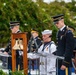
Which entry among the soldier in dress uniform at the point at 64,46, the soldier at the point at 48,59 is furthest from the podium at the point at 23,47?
the soldier in dress uniform at the point at 64,46

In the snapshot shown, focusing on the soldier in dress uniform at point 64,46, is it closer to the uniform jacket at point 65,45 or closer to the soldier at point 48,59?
the uniform jacket at point 65,45

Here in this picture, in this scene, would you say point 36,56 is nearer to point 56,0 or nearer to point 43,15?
point 43,15

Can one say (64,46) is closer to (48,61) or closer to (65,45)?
(65,45)

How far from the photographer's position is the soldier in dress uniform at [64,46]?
5.66m

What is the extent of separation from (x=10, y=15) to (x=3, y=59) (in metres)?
6.99

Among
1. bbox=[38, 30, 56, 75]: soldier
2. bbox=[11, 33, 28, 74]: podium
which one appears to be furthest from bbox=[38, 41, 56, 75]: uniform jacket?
bbox=[11, 33, 28, 74]: podium

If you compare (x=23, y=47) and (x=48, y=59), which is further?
(x=23, y=47)

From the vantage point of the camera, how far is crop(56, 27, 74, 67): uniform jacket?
566 cm

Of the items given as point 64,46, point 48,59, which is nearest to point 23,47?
point 48,59

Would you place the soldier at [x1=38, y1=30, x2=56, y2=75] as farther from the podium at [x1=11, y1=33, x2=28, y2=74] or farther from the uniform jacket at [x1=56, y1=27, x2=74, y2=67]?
the podium at [x1=11, y1=33, x2=28, y2=74]

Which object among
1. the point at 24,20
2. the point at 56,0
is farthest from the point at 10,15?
the point at 56,0

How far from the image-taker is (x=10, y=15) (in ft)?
45.0

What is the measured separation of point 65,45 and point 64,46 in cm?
6

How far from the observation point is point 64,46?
19.3 feet
